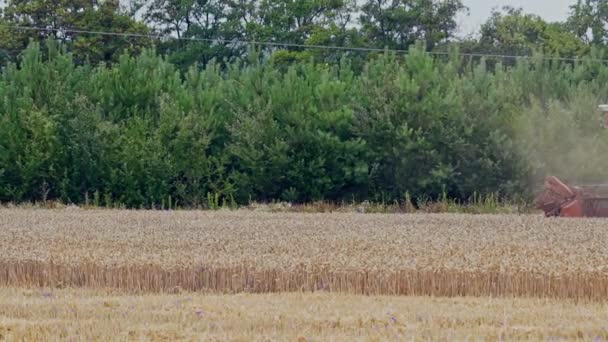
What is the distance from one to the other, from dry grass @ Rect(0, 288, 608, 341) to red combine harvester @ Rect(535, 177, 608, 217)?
11.6m

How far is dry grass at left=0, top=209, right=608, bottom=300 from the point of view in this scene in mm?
12219

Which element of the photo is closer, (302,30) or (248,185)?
(248,185)

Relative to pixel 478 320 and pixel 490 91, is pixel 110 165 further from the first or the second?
pixel 478 320

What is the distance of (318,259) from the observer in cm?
1306

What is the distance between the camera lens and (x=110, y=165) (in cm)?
2830

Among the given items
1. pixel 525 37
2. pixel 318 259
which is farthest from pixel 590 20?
pixel 318 259

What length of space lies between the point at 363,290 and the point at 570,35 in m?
45.9

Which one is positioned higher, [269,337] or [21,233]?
[269,337]

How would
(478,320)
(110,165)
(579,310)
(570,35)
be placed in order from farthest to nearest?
(570,35) → (110,165) → (579,310) → (478,320)

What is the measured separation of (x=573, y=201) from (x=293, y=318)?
46.1 ft

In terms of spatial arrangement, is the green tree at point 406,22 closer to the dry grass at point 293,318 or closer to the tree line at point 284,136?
the tree line at point 284,136

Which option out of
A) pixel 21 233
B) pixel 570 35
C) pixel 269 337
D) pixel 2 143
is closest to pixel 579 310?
pixel 269 337

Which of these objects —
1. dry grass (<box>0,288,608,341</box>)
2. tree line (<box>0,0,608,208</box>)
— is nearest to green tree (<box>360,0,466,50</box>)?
tree line (<box>0,0,608,208</box>)

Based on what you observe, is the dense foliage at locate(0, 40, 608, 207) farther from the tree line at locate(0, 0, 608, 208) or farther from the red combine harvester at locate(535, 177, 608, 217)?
the red combine harvester at locate(535, 177, 608, 217)
